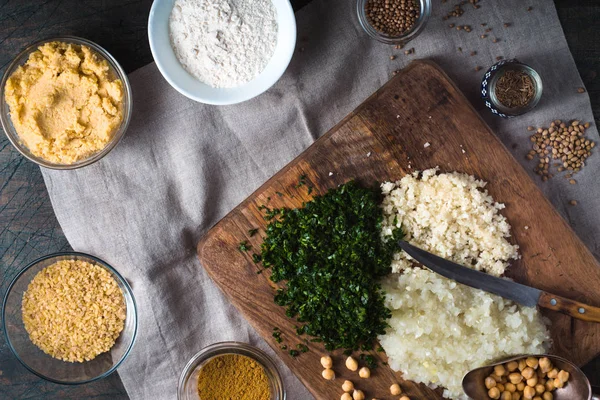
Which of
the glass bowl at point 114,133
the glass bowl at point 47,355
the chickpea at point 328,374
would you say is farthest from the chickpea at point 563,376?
the glass bowl at point 114,133

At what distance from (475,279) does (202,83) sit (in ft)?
5.22

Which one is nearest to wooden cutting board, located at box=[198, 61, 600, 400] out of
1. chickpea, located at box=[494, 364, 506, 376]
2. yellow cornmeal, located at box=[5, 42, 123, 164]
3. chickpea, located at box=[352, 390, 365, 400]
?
chickpea, located at box=[352, 390, 365, 400]

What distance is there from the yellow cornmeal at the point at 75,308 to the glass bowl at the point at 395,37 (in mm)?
1804

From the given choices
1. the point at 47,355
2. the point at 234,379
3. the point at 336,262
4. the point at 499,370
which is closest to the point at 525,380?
the point at 499,370

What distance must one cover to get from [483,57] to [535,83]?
299 millimetres

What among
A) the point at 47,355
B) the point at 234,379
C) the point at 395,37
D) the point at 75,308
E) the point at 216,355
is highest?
the point at 395,37

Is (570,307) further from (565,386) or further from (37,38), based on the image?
(37,38)

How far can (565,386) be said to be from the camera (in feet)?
8.89

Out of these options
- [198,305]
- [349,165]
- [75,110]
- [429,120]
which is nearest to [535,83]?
[429,120]

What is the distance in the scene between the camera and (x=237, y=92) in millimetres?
2770

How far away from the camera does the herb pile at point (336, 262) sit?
2.67 meters

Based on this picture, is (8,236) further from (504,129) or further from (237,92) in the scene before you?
(504,129)

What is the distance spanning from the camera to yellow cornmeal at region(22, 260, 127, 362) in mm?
2889

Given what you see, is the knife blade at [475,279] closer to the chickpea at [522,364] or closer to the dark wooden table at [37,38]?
the chickpea at [522,364]
